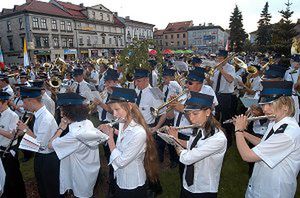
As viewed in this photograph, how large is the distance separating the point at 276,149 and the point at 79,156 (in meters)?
2.80

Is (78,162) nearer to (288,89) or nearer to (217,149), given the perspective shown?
(217,149)

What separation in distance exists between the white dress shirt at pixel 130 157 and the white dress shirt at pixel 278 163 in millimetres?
1511

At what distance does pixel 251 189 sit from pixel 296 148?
88cm

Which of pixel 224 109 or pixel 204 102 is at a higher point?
pixel 204 102

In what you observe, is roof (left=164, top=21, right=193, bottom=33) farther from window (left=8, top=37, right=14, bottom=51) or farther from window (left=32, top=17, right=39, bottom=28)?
window (left=8, top=37, right=14, bottom=51)

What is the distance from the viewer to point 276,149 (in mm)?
2879

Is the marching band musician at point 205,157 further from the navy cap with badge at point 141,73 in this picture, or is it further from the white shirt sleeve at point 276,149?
the navy cap with badge at point 141,73

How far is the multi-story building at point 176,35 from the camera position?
101 m

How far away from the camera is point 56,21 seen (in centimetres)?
5353

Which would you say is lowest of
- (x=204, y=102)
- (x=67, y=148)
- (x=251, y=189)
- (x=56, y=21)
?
(x=251, y=189)

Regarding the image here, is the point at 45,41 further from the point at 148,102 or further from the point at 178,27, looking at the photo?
the point at 178,27

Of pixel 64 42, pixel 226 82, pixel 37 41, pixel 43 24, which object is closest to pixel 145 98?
pixel 226 82

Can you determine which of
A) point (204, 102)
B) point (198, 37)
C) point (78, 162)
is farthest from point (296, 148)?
point (198, 37)

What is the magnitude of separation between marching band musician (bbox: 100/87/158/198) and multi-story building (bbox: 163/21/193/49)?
327 feet
